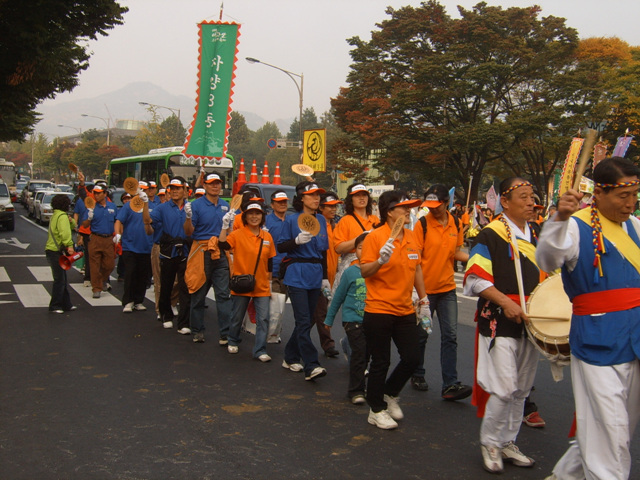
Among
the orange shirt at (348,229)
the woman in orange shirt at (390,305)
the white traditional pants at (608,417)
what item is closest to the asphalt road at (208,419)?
the woman in orange shirt at (390,305)

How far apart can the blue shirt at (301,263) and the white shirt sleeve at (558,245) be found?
3.42 meters

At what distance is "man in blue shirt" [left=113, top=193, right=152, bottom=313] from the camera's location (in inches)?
388

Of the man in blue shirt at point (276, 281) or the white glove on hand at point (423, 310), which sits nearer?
the white glove on hand at point (423, 310)

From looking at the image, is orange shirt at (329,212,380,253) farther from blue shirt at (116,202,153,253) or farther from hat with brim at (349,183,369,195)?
blue shirt at (116,202,153,253)

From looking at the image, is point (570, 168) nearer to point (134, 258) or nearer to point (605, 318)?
point (605, 318)

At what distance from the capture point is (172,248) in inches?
338

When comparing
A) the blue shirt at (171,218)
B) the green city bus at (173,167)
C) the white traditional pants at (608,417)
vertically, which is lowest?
the white traditional pants at (608,417)

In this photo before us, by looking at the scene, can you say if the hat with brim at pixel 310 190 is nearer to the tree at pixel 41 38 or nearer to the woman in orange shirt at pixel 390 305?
the woman in orange shirt at pixel 390 305

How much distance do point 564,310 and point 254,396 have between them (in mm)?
2941

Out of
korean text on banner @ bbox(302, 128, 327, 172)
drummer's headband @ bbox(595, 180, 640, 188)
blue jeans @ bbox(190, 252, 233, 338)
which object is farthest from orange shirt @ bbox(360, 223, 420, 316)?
korean text on banner @ bbox(302, 128, 327, 172)

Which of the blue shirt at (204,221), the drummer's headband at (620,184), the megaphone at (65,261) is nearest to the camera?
the drummer's headband at (620,184)

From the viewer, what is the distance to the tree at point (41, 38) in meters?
12.9

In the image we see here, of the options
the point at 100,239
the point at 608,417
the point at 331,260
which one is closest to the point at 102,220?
the point at 100,239

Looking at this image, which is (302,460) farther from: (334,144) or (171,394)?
(334,144)
